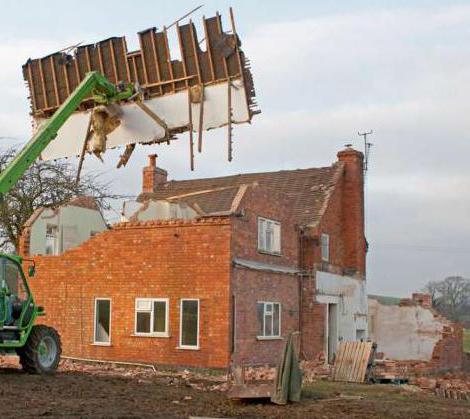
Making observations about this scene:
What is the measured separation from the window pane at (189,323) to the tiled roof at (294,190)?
6.17 m

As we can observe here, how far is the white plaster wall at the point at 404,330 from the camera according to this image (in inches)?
1265

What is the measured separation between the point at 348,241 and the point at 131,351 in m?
11.1

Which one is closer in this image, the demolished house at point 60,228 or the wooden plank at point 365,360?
the wooden plank at point 365,360

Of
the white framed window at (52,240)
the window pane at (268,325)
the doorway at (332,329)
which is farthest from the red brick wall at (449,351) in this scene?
the white framed window at (52,240)

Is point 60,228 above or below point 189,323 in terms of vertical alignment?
above

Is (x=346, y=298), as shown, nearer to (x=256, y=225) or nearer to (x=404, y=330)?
(x=404, y=330)

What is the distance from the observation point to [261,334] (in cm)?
2384

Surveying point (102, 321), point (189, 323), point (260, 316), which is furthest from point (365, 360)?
point (102, 321)

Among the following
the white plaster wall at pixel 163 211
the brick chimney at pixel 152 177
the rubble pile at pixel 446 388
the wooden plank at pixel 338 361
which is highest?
the brick chimney at pixel 152 177

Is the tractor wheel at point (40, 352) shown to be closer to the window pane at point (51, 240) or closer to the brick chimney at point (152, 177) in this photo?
the window pane at point (51, 240)

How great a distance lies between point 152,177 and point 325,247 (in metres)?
10.3

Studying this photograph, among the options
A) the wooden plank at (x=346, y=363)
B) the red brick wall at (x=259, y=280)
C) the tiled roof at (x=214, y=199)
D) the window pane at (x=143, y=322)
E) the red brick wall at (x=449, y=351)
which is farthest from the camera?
the red brick wall at (x=449, y=351)

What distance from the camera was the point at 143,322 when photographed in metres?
23.3

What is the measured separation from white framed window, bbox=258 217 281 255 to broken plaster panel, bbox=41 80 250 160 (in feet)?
22.4
